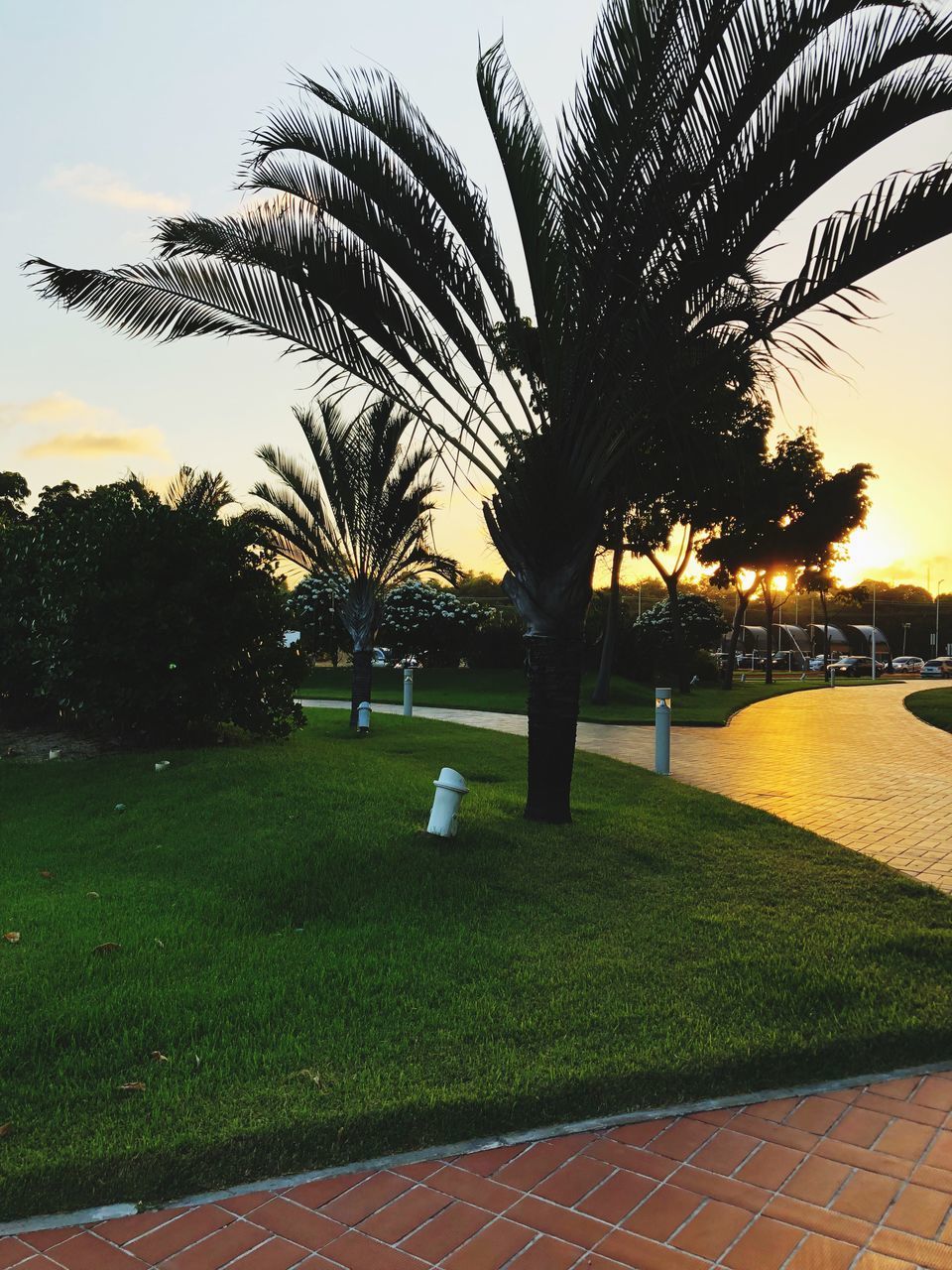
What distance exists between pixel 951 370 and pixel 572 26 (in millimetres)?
4587

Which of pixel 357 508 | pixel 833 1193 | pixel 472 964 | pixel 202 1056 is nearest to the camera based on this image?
pixel 833 1193

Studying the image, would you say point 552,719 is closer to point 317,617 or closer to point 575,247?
point 575,247

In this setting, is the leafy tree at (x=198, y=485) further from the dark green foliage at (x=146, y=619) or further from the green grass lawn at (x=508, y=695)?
the dark green foliage at (x=146, y=619)

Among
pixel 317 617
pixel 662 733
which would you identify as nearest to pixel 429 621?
pixel 317 617

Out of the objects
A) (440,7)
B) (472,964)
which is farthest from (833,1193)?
(440,7)

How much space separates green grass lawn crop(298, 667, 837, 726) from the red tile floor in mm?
16680

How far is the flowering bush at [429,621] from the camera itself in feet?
100

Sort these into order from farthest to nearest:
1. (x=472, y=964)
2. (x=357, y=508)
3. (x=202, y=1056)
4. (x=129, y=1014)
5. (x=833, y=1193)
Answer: (x=357, y=508) → (x=472, y=964) → (x=129, y=1014) → (x=202, y=1056) → (x=833, y=1193)

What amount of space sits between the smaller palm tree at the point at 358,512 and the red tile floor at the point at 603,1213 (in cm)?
1074

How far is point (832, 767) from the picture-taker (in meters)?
13.0

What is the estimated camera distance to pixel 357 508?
14.5 m

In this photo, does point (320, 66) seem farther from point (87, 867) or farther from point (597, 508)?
point (87, 867)

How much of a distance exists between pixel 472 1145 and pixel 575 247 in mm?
5492

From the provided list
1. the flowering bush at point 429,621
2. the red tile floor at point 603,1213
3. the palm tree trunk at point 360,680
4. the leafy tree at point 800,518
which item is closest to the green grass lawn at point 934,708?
the leafy tree at point 800,518
